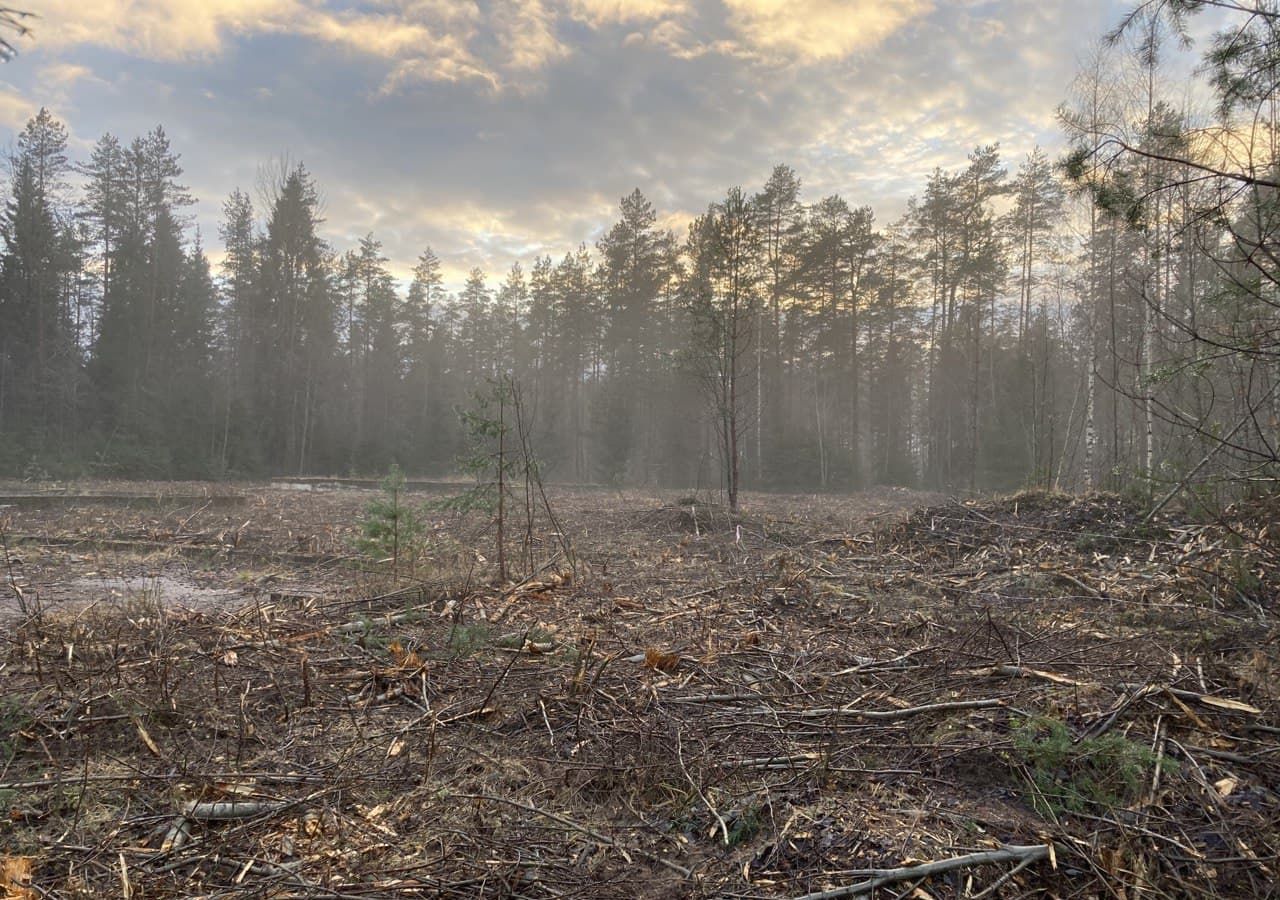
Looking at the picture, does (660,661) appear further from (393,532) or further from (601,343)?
(601,343)

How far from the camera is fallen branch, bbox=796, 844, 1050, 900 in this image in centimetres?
201

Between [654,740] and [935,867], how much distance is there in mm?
1313

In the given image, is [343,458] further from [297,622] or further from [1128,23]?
[1128,23]

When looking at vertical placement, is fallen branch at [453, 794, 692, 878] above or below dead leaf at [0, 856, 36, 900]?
below

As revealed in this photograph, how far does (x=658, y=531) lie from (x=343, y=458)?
81.7 ft

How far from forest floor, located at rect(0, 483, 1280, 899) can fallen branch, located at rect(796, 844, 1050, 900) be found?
0.01m

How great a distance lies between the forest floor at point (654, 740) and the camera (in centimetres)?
214

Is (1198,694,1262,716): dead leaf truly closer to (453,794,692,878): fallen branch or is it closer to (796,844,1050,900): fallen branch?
(796,844,1050,900): fallen branch

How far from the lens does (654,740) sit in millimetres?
3018

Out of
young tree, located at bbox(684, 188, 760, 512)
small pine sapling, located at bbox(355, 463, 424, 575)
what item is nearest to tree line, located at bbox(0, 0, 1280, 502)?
young tree, located at bbox(684, 188, 760, 512)

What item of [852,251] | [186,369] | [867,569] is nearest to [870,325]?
[852,251]

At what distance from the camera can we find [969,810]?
7.93 feet

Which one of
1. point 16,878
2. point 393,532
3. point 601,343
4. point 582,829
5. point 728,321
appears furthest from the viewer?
point 601,343

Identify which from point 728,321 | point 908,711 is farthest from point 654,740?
point 728,321
